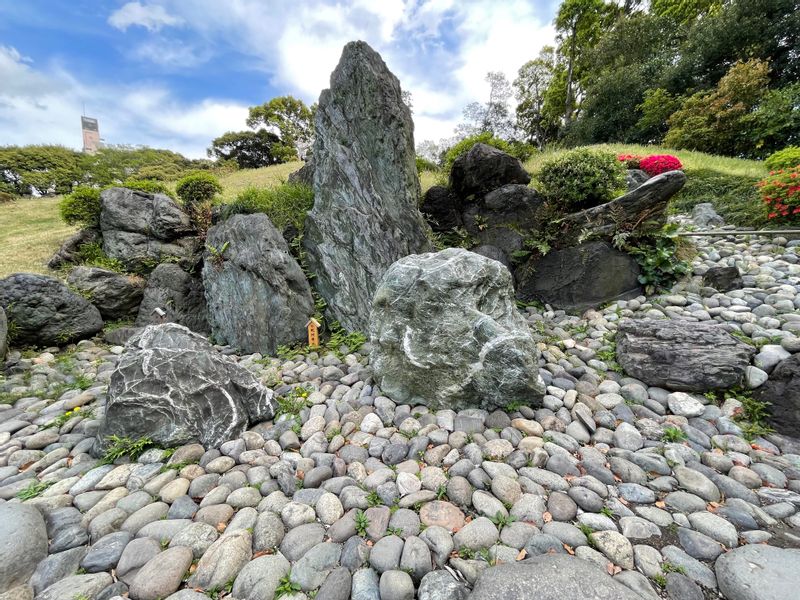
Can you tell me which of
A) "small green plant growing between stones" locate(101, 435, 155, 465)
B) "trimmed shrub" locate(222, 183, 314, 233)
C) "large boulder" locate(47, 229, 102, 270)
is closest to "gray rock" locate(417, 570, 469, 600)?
"small green plant growing between stones" locate(101, 435, 155, 465)

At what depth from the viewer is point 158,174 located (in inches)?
827

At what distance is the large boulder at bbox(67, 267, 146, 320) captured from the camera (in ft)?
17.1

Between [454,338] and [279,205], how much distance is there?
4583mm

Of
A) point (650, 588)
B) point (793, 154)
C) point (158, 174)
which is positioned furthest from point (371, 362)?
point (158, 174)

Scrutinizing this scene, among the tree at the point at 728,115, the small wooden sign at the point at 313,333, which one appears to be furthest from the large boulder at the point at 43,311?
the tree at the point at 728,115

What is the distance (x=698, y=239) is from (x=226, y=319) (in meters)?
8.83

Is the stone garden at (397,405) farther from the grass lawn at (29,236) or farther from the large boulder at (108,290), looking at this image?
the grass lawn at (29,236)

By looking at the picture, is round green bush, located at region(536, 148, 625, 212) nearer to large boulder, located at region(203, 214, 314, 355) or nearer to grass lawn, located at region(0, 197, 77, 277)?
large boulder, located at region(203, 214, 314, 355)

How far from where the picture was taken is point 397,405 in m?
3.43

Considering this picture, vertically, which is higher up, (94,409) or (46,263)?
(46,263)

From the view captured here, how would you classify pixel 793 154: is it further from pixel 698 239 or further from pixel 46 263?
pixel 46 263

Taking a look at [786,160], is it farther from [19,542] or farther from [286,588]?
[19,542]

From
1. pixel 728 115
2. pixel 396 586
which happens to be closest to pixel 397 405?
pixel 396 586

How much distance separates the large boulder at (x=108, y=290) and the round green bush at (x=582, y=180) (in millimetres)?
7675
